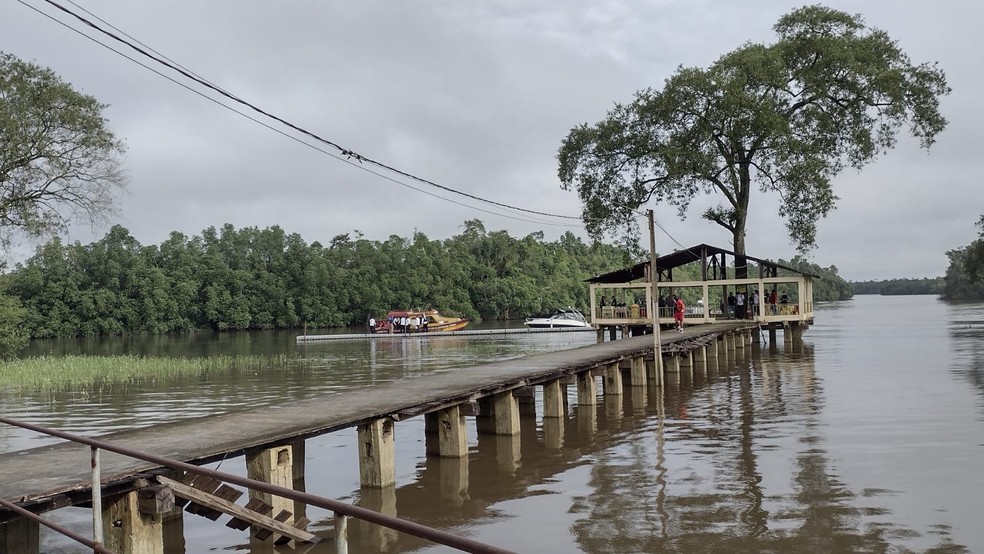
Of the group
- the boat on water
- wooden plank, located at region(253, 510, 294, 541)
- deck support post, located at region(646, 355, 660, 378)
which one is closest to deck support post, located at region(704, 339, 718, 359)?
deck support post, located at region(646, 355, 660, 378)

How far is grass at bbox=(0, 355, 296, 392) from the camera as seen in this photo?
27594mm

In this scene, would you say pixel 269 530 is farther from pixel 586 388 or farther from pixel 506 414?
pixel 586 388

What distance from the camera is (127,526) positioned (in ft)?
25.2

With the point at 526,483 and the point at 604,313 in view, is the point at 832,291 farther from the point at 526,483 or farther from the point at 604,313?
the point at 526,483

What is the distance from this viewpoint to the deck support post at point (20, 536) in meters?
8.01

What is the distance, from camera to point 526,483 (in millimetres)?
12312

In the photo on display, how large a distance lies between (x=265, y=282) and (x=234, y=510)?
84.2 meters

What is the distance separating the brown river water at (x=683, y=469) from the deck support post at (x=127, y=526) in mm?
1732

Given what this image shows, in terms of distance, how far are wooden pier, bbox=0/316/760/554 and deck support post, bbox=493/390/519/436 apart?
2 centimetres

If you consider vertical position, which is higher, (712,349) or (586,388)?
(712,349)

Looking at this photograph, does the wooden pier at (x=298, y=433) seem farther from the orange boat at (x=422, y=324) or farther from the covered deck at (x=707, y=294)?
the orange boat at (x=422, y=324)

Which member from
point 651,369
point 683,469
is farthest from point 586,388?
point 683,469

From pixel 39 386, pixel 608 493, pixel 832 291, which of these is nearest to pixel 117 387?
pixel 39 386

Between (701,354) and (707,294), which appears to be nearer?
(701,354)
